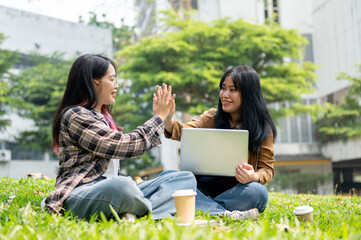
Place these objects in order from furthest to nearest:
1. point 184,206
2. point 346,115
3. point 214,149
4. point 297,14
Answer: point 297,14
point 346,115
point 214,149
point 184,206

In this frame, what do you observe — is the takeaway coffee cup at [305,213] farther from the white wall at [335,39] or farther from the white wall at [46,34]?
the white wall at [46,34]

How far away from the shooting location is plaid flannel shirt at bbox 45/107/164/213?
2422mm

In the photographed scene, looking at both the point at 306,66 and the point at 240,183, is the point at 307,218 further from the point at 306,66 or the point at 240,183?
the point at 306,66

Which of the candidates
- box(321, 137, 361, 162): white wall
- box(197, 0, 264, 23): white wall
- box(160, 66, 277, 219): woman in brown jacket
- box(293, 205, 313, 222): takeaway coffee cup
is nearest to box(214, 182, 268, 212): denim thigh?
box(160, 66, 277, 219): woman in brown jacket

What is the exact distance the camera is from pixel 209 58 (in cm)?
1350

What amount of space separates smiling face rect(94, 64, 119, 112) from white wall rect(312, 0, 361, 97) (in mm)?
13208

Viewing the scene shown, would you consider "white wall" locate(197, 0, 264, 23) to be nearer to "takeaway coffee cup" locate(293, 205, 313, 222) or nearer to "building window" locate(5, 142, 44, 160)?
"building window" locate(5, 142, 44, 160)

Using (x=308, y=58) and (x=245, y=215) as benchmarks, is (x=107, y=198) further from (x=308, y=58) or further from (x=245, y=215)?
(x=308, y=58)

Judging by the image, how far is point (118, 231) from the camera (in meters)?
1.87

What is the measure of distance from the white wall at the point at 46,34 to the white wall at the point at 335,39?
8968 mm

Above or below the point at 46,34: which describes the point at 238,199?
below

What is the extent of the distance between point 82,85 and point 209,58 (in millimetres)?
11098

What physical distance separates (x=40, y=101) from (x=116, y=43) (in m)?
7.38

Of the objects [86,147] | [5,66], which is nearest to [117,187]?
[86,147]
